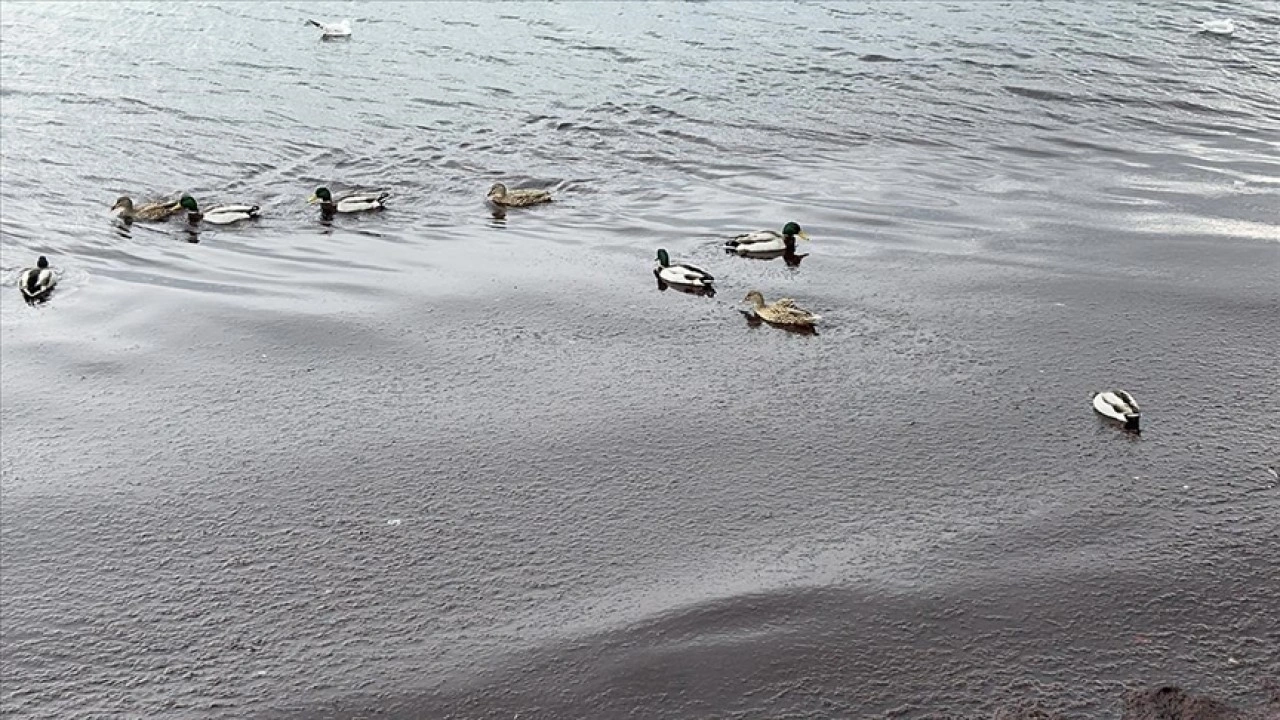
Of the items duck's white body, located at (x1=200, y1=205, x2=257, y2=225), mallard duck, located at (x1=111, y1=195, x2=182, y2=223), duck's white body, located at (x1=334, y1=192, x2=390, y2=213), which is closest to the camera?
duck's white body, located at (x1=200, y1=205, x2=257, y2=225)

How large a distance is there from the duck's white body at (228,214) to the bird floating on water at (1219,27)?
19697 millimetres

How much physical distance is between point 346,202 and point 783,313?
7876 mm

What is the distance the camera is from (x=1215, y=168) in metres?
20.3

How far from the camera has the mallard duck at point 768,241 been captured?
17.1 metres

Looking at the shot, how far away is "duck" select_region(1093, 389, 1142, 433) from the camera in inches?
462

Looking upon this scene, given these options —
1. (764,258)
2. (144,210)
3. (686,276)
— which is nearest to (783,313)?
(686,276)

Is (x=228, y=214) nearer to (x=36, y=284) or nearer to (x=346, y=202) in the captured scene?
(x=346, y=202)

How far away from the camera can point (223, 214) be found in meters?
19.7

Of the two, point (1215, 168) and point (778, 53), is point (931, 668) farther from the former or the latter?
point (778, 53)

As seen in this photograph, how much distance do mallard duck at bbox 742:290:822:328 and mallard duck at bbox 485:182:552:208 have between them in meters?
5.74

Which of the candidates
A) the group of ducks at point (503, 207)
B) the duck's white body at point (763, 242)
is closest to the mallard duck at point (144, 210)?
the group of ducks at point (503, 207)

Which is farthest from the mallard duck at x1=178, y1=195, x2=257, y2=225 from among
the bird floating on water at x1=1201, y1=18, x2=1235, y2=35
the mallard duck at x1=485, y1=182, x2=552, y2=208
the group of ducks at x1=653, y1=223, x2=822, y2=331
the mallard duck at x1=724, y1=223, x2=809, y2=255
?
the bird floating on water at x1=1201, y1=18, x2=1235, y2=35

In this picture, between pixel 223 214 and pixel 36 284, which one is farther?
pixel 223 214

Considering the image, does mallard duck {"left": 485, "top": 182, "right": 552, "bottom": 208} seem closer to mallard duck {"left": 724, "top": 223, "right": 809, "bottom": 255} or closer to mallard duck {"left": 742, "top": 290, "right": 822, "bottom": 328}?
mallard duck {"left": 724, "top": 223, "right": 809, "bottom": 255}
